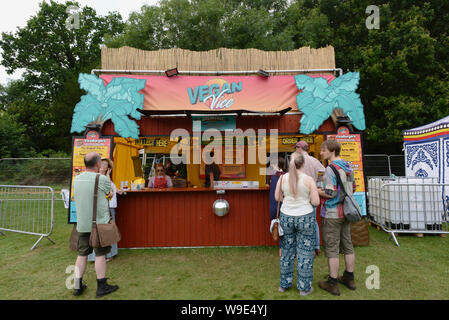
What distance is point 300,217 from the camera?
322 centimetres

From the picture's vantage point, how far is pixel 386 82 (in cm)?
1393

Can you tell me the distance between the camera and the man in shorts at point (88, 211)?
3320 mm

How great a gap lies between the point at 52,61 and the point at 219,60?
23.3 meters

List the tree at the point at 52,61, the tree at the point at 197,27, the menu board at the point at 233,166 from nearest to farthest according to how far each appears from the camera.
Result: the menu board at the point at 233,166 → the tree at the point at 197,27 → the tree at the point at 52,61

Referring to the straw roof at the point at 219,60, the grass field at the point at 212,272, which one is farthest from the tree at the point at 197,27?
the grass field at the point at 212,272

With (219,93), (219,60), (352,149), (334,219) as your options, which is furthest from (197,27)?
(334,219)

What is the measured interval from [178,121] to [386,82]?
13077mm

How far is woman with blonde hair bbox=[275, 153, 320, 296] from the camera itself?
10.6 feet

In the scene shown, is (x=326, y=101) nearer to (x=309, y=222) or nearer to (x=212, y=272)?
(x=309, y=222)

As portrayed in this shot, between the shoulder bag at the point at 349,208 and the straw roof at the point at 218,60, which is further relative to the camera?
the straw roof at the point at 218,60

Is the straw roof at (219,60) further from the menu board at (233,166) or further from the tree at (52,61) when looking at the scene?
the tree at (52,61)

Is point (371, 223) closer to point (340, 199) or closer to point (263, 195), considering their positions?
point (263, 195)

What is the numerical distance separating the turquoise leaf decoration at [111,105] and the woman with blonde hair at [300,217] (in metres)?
3.43

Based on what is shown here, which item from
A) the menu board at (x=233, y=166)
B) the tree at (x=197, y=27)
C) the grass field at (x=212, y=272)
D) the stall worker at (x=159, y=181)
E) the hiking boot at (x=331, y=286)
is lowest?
the grass field at (x=212, y=272)
